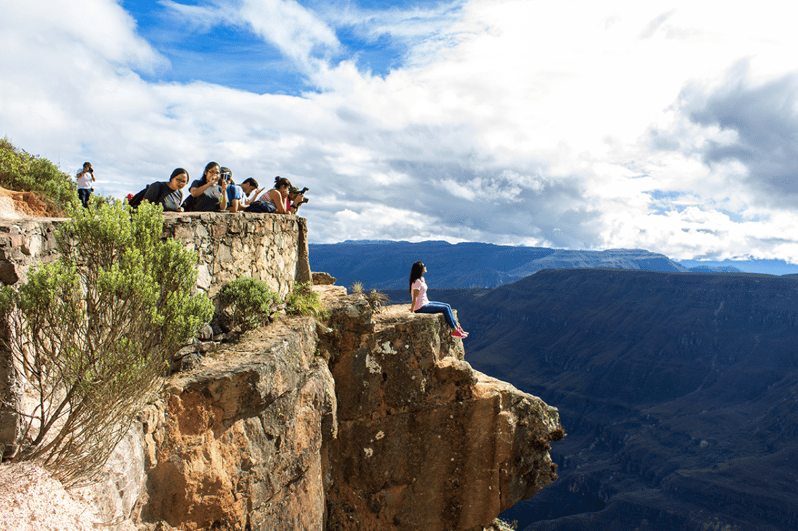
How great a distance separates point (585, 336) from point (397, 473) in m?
198

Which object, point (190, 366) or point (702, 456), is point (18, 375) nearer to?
point (190, 366)

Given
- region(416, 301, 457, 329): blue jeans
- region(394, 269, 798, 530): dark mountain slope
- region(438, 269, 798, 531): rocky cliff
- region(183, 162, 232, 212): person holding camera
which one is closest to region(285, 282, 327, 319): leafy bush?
region(183, 162, 232, 212): person holding camera

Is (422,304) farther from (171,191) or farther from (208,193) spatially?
(171,191)

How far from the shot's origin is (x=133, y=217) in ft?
20.2

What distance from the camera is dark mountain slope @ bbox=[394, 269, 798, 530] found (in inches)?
4072

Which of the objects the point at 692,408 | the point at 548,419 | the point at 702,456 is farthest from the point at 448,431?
the point at 692,408

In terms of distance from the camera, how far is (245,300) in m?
8.73

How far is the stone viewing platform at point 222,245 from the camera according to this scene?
5266mm

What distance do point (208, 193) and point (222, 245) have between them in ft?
4.85

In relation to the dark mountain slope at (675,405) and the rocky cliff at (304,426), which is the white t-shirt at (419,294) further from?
the dark mountain slope at (675,405)

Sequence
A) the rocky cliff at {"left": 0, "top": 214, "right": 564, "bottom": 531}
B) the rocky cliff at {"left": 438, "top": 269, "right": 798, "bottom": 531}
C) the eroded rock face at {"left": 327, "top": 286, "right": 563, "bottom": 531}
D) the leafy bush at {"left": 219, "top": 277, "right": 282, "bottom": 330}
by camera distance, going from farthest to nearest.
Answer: the rocky cliff at {"left": 438, "top": 269, "right": 798, "bottom": 531} < the eroded rock face at {"left": 327, "top": 286, "right": 563, "bottom": 531} < the leafy bush at {"left": 219, "top": 277, "right": 282, "bottom": 330} < the rocky cliff at {"left": 0, "top": 214, "right": 564, "bottom": 531}

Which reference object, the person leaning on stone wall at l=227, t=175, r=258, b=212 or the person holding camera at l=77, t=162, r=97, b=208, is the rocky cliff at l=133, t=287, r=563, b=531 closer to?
the person leaning on stone wall at l=227, t=175, r=258, b=212

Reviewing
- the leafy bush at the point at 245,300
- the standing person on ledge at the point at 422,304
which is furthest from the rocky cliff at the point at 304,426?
the standing person on ledge at the point at 422,304

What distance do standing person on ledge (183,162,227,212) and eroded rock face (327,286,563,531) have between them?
11.4 ft
